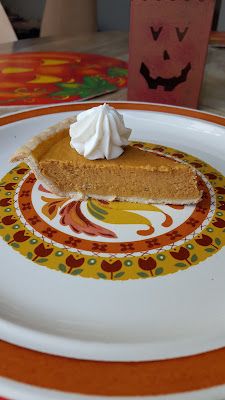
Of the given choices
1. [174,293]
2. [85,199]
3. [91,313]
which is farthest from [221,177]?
[91,313]

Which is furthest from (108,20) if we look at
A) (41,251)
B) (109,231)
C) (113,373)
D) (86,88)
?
(113,373)

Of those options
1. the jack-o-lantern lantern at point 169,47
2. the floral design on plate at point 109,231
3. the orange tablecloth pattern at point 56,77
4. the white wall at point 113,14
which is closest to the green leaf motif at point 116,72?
the orange tablecloth pattern at point 56,77

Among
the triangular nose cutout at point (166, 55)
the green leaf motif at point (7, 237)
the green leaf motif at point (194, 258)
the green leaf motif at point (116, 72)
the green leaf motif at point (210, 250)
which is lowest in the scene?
the green leaf motif at point (7, 237)

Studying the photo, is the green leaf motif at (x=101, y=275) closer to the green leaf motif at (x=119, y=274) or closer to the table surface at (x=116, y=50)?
the green leaf motif at (x=119, y=274)

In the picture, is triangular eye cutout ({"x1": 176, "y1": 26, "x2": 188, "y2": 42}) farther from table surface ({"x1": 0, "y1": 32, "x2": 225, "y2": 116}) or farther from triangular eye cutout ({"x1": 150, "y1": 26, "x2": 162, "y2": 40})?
table surface ({"x1": 0, "y1": 32, "x2": 225, "y2": 116})

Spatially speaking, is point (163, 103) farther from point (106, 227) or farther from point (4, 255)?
point (4, 255)

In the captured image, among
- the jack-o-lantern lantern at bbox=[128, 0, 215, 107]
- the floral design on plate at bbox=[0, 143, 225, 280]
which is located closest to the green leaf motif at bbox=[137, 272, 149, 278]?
the floral design on plate at bbox=[0, 143, 225, 280]
